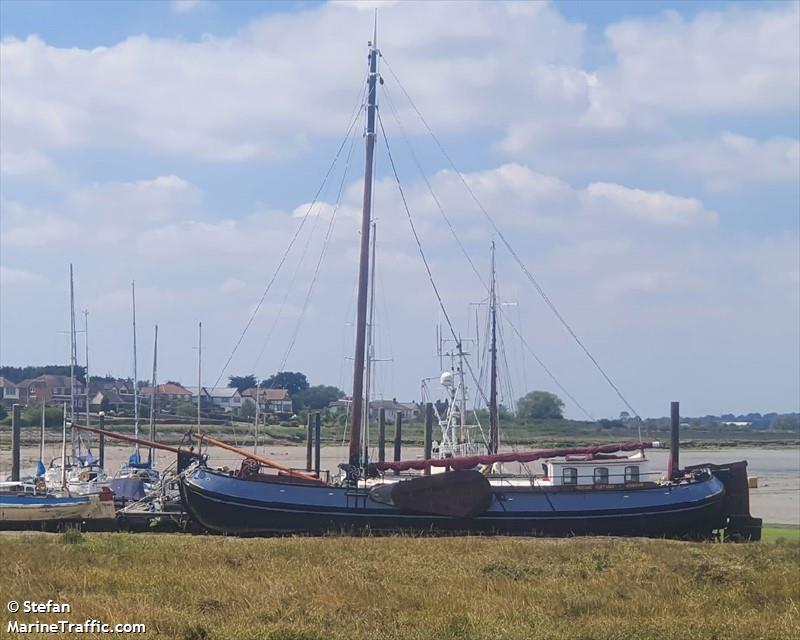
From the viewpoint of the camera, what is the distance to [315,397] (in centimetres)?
13850

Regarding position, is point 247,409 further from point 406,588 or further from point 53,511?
point 406,588

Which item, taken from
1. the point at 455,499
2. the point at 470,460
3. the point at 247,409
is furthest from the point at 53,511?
the point at 247,409

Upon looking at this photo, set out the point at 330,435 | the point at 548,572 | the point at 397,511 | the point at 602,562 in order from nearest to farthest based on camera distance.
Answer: the point at 548,572, the point at 602,562, the point at 397,511, the point at 330,435

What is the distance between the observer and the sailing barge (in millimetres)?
30969

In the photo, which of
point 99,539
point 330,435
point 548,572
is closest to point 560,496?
point 548,572

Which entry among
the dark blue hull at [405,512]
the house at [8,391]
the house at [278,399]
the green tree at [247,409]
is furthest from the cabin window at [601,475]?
the house at [8,391]

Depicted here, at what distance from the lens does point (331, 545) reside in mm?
24375

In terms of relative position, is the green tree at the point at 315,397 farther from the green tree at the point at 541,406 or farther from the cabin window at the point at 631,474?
the cabin window at the point at 631,474

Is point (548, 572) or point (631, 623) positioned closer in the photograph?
point (631, 623)

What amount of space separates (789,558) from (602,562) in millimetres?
5016

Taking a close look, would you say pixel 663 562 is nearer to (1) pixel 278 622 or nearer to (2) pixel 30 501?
(1) pixel 278 622

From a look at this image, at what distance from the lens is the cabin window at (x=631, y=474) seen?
33.0 metres

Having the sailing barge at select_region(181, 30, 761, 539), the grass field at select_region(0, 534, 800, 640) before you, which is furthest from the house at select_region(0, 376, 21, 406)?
the grass field at select_region(0, 534, 800, 640)

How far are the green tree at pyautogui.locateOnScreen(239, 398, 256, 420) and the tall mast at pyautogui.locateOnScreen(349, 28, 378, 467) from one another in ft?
233
